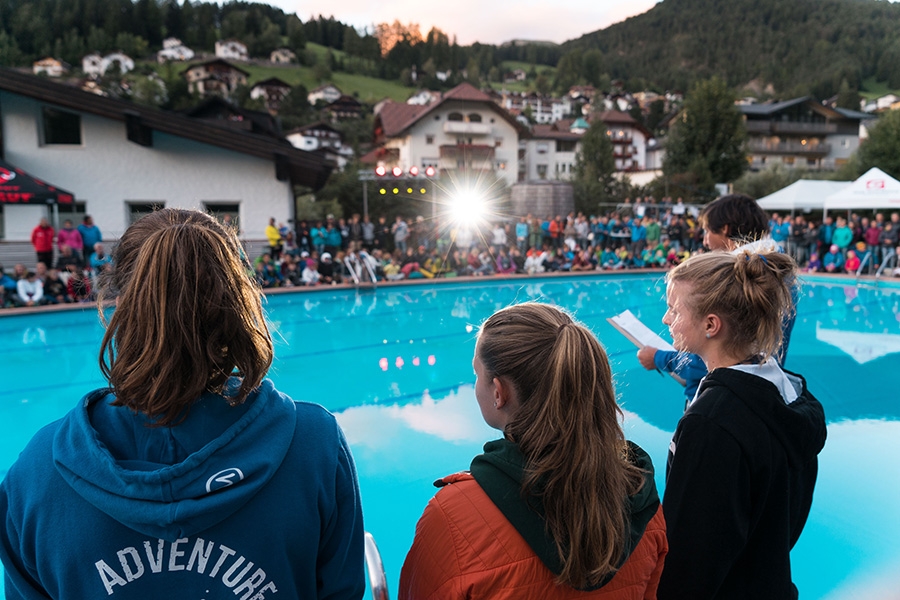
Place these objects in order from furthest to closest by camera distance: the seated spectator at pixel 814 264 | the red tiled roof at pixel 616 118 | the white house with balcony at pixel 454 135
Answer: the red tiled roof at pixel 616 118
the white house with balcony at pixel 454 135
the seated spectator at pixel 814 264

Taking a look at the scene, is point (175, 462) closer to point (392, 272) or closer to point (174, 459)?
point (174, 459)

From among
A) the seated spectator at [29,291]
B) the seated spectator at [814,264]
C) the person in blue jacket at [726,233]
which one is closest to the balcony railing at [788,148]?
the seated spectator at [814,264]

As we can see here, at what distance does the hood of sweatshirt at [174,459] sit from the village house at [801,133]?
2599 inches

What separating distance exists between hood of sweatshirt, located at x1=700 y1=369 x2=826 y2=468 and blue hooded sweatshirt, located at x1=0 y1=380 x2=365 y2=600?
37.0 inches

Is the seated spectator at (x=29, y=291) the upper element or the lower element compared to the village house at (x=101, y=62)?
lower

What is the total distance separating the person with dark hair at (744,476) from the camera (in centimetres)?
143


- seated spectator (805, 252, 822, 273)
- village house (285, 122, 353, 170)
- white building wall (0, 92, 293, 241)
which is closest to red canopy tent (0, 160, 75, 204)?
white building wall (0, 92, 293, 241)

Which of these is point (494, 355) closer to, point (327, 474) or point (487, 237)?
point (327, 474)

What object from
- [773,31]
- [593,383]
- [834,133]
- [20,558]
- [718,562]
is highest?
[773,31]

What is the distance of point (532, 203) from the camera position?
2495cm

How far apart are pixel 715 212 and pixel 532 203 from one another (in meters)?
22.6

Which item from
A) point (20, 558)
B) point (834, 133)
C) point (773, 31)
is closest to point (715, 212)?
point (20, 558)

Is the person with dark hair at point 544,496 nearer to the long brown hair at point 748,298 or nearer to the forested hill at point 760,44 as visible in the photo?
the long brown hair at point 748,298

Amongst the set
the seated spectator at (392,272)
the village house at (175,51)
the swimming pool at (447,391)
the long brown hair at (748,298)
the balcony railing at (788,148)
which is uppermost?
the village house at (175,51)
